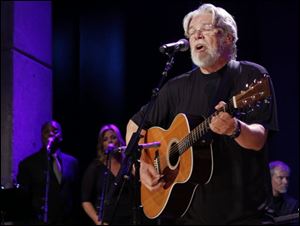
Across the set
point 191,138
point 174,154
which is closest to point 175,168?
point 174,154

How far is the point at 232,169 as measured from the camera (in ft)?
10.4

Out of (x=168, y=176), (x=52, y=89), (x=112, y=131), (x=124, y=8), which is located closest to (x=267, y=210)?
(x=168, y=176)

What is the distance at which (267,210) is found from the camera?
3.12 meters

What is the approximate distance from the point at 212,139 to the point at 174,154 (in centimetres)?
47

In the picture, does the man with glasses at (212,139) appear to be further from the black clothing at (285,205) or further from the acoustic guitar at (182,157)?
the black clothing at (285,205)

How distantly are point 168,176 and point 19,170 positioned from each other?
13.2 feet

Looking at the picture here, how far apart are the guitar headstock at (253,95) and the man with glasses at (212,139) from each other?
0.03m

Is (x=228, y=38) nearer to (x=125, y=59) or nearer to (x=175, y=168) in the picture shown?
(x=175, y=168)

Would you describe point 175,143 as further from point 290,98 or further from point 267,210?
point 290,98

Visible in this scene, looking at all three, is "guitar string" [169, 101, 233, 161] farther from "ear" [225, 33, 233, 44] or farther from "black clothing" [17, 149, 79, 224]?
"black clothing" [17, 149, 79, 224]

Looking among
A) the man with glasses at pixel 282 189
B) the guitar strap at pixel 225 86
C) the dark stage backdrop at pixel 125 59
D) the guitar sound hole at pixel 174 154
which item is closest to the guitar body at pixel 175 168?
the guitar sound hole at pixel 174 154

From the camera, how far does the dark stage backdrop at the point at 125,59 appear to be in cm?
713

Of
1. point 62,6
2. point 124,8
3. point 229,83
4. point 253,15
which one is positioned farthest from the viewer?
point 62,6

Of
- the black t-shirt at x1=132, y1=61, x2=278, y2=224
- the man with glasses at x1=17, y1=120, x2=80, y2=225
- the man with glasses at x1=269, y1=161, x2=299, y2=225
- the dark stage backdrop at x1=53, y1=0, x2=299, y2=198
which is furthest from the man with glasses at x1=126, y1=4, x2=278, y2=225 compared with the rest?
the man with glasses at x1=269, y1=161, x2=299, y2=225
